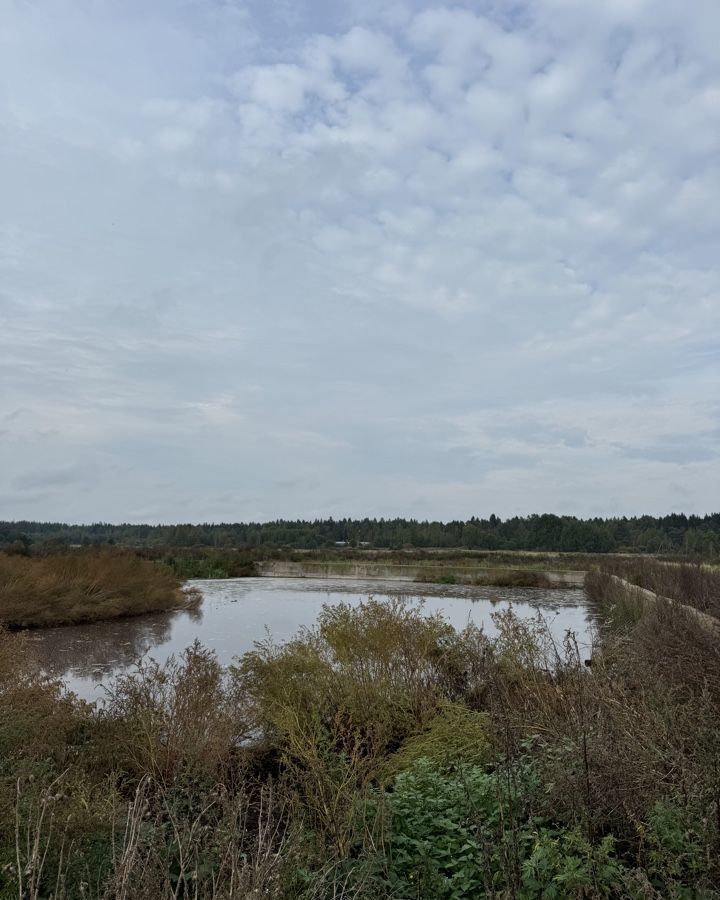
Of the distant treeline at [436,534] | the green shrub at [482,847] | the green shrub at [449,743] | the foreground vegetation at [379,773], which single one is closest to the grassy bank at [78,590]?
the foreground vegetation at [379,773]

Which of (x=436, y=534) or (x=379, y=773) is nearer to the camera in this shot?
(x=379, y=773)

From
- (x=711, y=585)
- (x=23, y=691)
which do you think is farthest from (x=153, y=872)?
(x=711, y=585)

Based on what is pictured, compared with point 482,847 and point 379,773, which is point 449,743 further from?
point 482,847

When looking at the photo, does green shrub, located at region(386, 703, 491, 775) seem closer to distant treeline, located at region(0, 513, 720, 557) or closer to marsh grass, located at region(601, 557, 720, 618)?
marsh grass, located at region(601, 557, 720, 618)

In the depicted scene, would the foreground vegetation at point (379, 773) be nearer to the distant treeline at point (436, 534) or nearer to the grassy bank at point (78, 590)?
the grassy bank at point (78, 590)

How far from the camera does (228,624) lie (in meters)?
17.5

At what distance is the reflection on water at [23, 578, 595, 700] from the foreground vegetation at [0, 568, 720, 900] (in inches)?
45.9

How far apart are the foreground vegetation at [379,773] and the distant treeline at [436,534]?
36.1 metres

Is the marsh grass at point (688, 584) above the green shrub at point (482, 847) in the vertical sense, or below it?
above

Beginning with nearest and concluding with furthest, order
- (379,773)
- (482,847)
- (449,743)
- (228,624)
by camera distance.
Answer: (482,847), (379,773), (449,743), (228,624)

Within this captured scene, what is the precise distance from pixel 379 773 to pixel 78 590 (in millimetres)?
16416

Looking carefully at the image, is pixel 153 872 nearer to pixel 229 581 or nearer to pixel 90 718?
pixel 90 718

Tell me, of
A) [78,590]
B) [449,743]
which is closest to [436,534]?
[78,590]

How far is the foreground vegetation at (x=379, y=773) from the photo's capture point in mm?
3359
